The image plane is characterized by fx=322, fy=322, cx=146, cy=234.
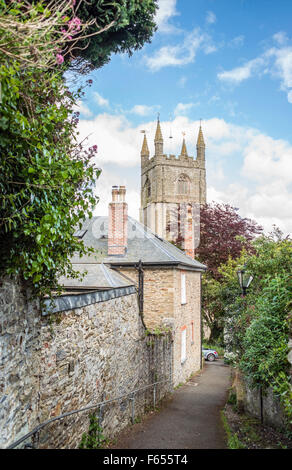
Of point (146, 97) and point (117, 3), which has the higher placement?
point (117, 3)

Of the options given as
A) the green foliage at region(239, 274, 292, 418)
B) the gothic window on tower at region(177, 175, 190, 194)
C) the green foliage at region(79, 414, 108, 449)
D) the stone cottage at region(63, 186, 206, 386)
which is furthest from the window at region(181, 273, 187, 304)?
the gothic window on tower at region(177, 175, 190, 194)

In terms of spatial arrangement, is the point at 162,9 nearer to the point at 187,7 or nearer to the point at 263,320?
the point at 187,7

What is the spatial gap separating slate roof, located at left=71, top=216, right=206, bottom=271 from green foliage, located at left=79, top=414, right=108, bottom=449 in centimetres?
704

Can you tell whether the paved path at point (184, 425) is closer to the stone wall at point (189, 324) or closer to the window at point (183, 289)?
the stone wall at point (189, 324)

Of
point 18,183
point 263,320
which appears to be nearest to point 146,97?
point 263,320

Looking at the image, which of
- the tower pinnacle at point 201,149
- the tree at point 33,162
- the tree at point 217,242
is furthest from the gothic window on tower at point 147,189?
the tree at point 33,162

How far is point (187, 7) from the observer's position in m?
7.60

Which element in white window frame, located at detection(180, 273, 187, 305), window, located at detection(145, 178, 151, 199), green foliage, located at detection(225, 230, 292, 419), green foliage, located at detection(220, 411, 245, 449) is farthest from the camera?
window, located at detection(145, 178, 151, 199)

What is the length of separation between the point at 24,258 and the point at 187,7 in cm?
734

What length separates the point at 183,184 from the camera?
5525 cm

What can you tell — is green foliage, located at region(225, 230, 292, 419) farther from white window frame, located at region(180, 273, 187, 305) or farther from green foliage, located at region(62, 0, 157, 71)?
green foliage, located at region(62, 0, 157, 71)

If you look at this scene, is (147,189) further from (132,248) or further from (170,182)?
(132,248)

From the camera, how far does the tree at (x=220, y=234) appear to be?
2652cm

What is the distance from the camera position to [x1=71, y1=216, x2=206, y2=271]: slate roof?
13.8 m
